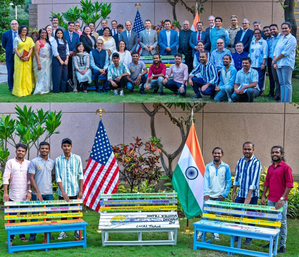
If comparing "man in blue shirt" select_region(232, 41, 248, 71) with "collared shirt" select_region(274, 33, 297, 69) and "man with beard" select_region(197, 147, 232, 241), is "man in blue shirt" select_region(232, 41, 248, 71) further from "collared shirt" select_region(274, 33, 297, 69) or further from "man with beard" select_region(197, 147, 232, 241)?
"man with beard" select_region(197, 147, 232, 241)

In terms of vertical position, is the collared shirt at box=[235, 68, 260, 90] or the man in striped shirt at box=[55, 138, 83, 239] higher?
the collared shirt at box=[235, 68, 260, 90]

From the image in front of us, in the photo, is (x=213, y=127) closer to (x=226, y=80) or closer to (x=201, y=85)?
(x=201, y=85)

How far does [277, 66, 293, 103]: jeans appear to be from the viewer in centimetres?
929

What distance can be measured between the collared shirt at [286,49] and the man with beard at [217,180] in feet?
9.73

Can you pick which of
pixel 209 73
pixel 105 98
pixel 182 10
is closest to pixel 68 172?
pixel 105 98

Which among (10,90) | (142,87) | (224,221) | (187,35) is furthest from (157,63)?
(224,221)

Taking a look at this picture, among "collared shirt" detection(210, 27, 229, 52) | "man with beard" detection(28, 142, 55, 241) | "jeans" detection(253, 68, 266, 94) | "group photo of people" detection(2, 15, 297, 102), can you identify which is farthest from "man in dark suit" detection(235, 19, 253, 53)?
"man with beard" detection(28, 142, 55, 241)

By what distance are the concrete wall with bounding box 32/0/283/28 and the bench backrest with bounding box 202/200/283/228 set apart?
10.4 meters

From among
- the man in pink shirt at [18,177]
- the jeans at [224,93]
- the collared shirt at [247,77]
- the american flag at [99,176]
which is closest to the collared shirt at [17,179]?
the man in pink shirt at [18,177]

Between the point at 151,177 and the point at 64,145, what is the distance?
106 inches

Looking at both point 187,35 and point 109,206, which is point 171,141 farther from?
point 109,206

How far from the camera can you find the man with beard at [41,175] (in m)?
7.10

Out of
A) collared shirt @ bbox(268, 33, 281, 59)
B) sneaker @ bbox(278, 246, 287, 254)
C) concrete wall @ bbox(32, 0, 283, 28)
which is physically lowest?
sneaker @ bbox(278, 246, 287, 254)

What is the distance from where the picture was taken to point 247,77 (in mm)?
9438
